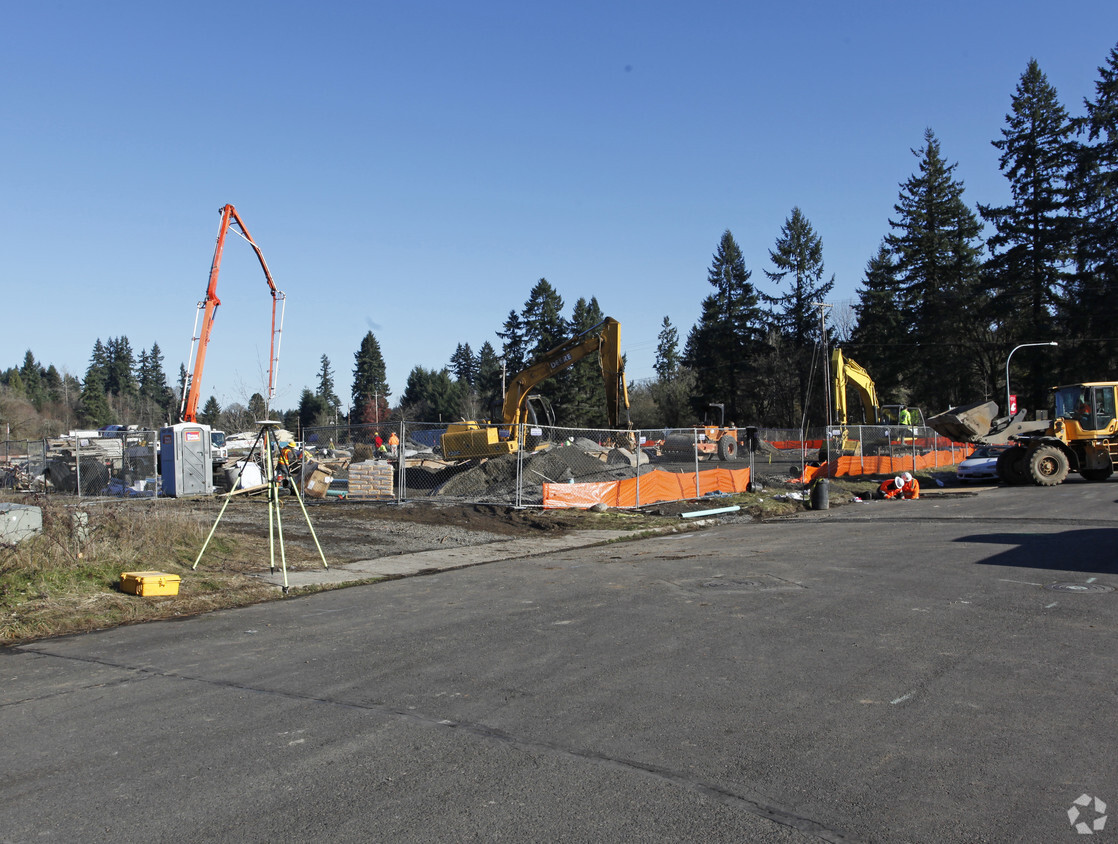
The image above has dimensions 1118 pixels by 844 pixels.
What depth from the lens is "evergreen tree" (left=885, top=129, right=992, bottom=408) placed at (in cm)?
6122

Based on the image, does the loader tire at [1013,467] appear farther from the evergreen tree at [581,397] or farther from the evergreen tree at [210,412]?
the evergreen tree at [210,412]

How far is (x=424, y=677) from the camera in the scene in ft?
21.3

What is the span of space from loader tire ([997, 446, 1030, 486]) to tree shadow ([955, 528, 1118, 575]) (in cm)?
1309

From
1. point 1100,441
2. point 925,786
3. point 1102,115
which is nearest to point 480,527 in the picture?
point 925,786

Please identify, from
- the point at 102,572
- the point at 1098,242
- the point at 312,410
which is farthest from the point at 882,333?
the point at 312,410

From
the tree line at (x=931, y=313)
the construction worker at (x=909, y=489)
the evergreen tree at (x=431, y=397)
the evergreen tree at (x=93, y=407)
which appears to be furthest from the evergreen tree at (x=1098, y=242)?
the evergreen tree at (x=93, y=407)

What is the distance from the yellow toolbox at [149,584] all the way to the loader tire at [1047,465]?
2575 centimetres

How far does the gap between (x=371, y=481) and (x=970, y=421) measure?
64.9 feet

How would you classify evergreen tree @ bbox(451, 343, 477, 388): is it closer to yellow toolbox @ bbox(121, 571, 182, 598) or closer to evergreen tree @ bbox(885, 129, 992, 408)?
evergreen tree @ bbox(885, 129, 992, 408)

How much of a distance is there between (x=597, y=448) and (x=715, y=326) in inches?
1893

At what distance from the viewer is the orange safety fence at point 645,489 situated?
2028cm

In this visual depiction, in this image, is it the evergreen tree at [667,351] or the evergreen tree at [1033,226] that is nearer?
the evergreen tree at [1033,226]

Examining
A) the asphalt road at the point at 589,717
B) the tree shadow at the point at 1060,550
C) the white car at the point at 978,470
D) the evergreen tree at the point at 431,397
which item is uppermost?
the evergreen tree at the point at 431,397

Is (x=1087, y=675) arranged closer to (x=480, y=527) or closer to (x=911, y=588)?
(x=911, y=588)
